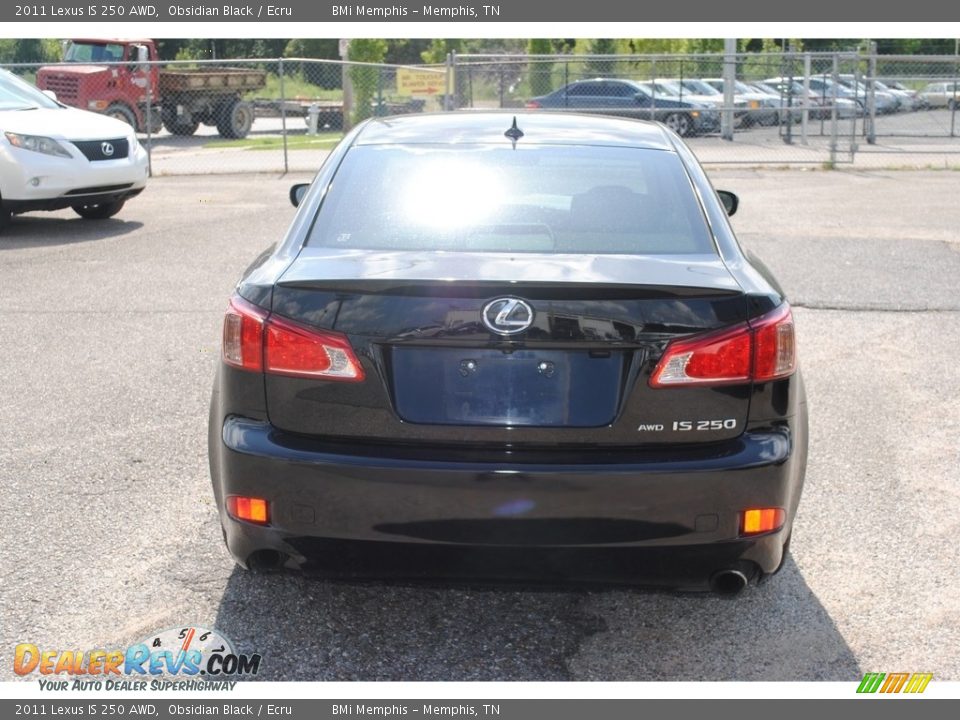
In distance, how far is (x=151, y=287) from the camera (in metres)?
10.0

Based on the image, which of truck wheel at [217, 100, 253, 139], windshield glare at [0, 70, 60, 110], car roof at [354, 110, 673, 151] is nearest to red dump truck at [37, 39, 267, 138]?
truck wheel at [217, 100, 253, 139]

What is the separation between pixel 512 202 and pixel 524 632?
1.41 meters

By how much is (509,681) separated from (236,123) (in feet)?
97.8

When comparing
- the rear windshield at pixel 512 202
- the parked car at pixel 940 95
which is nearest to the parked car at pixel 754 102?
the parked car at pixel 940 95

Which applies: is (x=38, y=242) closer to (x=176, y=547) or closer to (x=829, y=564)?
(x=176, y=547)

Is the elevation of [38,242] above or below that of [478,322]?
below

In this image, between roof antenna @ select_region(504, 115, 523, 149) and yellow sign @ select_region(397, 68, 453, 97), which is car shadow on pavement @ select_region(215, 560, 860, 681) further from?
yellow sign @ select_region(397, 68, 453, 97)

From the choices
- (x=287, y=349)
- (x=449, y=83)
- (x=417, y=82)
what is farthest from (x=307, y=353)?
(x=417, y=82)

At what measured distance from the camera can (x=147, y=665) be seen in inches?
147

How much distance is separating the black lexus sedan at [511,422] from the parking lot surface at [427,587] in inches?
12.7

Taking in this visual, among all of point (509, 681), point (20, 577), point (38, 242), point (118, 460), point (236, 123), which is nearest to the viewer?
point (509, 681)

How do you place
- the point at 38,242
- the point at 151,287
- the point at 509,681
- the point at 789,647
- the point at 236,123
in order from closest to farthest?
1. the point at 509,681
2. the point at 789,647
3. the point at 151,287
4. the point at 38,242
5. the point at 236,123

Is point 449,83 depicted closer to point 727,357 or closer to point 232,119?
point 232,119

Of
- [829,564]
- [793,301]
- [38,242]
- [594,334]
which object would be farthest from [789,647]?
[38,242]
